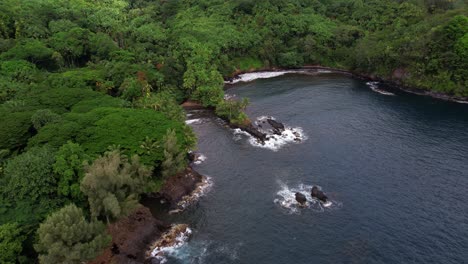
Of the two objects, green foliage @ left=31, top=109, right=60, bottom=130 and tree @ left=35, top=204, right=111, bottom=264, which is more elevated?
green foliage @ left=31, top=109, right=60, bottom=130

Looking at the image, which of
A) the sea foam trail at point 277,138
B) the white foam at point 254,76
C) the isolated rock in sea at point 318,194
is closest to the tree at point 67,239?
the isolated rock in sea at point 318,194

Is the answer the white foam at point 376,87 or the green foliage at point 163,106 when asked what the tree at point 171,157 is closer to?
the green foliage at point 163,106

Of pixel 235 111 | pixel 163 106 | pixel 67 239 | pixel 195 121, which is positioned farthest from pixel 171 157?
pixel 195 121

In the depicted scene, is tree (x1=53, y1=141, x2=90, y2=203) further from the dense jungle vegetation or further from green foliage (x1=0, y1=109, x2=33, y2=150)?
green foliage (x1=0, y1=109, x2=33, y2=150)

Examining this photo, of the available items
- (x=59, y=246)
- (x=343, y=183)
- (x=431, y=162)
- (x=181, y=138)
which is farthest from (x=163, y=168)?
(x=431, y=162)

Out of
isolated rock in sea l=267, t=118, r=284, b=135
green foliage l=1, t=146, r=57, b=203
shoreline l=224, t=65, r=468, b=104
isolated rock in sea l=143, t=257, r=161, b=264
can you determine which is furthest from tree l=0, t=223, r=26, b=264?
shoreline l=224, t=65, r=468, b=104

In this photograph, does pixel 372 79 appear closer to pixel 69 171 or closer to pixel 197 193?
pixel 197 193

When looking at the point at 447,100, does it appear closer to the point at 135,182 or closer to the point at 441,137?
the point at 441,137
